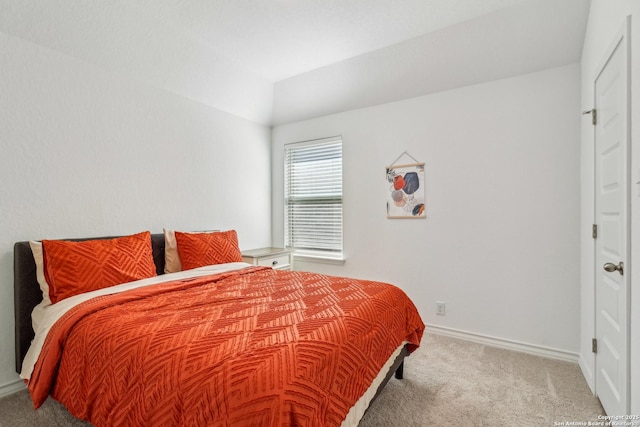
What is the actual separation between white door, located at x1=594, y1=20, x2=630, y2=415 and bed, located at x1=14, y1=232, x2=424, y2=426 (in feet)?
3.36

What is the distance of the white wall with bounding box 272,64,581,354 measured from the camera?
8.07 ft

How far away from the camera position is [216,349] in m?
1.14

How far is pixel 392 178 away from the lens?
3.29 metres

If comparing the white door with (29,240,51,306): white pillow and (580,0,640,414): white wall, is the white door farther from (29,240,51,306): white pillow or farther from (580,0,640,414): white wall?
(29,240,51,306): white pillow

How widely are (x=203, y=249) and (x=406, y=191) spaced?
6.93 ft

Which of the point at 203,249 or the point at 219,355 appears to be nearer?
the point at 219,355

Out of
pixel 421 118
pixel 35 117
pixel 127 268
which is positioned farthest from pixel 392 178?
pixel 35 117

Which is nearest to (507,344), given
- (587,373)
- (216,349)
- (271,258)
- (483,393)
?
(587,373)

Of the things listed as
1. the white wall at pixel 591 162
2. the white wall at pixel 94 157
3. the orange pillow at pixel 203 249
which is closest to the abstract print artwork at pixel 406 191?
the white wall at pixel 591 162

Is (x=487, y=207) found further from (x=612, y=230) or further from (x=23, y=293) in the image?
(x=23, y=293)

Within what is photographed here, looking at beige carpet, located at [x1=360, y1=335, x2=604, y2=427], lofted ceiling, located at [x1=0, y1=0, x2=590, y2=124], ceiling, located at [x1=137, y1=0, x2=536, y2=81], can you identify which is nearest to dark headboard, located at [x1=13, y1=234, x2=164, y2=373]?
lofted ceiling, located at [x1=0, y1=0, x2=590, y2=124]

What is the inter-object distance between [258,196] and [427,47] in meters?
2.58

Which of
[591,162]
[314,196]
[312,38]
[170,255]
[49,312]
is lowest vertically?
[49,312]

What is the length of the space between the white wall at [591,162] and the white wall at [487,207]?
0.15m
